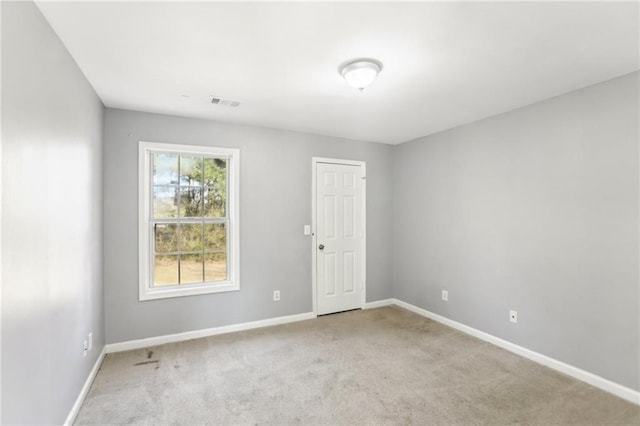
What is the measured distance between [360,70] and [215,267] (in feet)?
8.93

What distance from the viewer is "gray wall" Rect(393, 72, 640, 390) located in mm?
2445

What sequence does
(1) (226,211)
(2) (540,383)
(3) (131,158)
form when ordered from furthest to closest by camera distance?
(1) (226,211) → (3) (131,158) → (2) (540,383)

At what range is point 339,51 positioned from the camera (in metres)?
2.10

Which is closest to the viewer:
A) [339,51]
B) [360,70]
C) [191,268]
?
[339,51]

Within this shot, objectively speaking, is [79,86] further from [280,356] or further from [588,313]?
[588,313]

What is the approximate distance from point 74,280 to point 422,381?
9.17 ft

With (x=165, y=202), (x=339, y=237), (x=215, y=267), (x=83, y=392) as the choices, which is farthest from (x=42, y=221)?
(x=339, y=237)

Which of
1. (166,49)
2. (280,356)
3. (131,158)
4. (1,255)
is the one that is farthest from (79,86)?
(280,356)

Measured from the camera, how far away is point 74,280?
2.20m

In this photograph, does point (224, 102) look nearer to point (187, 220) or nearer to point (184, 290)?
point (187, 220)

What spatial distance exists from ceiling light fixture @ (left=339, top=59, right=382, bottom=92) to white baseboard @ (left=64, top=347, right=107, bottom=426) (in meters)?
2.99

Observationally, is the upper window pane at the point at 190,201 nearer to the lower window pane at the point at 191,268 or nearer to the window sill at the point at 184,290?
the lower window pane at the point at 191,268

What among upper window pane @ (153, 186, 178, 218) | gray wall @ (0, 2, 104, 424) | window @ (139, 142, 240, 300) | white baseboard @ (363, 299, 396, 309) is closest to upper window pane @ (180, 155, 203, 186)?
window @ (139, 142, 240, 300)

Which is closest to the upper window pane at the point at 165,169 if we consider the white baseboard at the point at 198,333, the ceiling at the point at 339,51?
the ceiling at the point at 339,51
